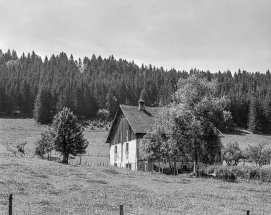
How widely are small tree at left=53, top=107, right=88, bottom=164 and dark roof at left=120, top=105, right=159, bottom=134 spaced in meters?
11.5

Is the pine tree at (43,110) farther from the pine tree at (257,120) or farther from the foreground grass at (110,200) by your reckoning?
A: the foreground grass at (110,200)

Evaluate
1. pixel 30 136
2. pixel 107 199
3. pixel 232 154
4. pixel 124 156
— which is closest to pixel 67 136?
pixel 124 156

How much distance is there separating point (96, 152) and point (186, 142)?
46297mm

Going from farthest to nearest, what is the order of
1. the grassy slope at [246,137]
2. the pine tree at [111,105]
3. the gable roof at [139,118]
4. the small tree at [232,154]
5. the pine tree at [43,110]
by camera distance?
1. the pine tree at [111,105]
2. the pine tree at [43,110]
3. the grassy slope at [246,137]
4. the small tree at [232,154]
5. the gable roof at [139,118]

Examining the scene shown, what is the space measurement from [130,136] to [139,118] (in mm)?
3360

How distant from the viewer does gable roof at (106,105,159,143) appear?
2014 inches

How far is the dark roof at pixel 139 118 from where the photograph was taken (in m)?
51.2

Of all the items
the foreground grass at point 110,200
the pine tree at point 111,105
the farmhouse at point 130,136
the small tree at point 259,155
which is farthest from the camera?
the pine tree at point 111,105

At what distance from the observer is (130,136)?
173 ft

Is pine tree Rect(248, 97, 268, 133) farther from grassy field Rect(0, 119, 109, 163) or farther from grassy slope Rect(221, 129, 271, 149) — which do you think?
grassy field Rect(0, 119, 109, 163)

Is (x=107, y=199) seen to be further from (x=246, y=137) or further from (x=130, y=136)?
(x=246, y=137)

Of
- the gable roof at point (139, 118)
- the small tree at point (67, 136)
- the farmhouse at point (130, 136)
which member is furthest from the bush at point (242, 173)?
the small tree at point (67, 136)

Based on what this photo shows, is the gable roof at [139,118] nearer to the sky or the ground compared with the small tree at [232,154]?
nearer to the sky

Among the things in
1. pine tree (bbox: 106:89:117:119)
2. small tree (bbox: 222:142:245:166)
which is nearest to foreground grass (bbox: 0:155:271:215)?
small tree (bbox: 222:142:245:166)
